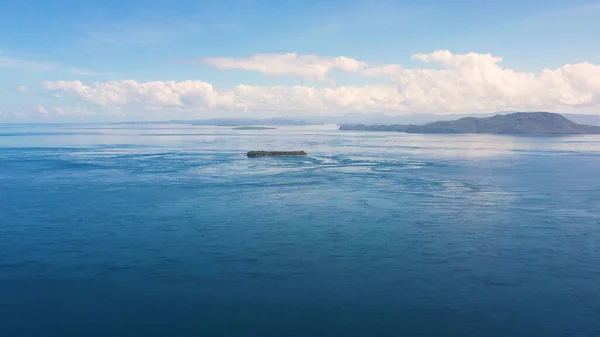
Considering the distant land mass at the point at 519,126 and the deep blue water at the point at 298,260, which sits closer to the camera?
the deep blue water at the point at 298,260

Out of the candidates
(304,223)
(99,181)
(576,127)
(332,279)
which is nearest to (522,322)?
(332,279)

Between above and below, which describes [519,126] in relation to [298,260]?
above

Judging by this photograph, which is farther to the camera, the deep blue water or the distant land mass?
the distant land mass

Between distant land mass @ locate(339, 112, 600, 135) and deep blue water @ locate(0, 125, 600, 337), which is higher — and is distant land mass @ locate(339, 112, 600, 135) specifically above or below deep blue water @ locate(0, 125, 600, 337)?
above

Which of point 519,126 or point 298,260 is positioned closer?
point 298,260
